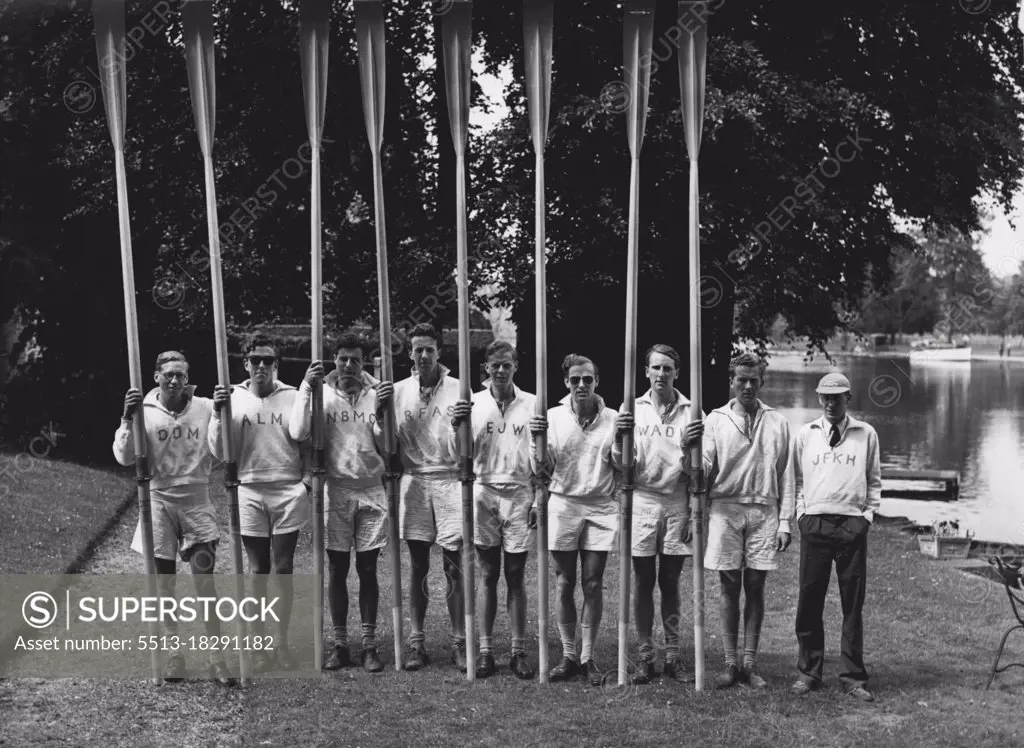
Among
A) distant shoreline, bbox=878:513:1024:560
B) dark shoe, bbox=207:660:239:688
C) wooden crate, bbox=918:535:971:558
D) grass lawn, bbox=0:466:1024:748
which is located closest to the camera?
grass lawn, bbox=0:466:1024:748

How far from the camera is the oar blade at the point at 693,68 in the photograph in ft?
26.1

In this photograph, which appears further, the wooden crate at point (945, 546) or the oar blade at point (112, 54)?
the wooden crate at point (945, 546)

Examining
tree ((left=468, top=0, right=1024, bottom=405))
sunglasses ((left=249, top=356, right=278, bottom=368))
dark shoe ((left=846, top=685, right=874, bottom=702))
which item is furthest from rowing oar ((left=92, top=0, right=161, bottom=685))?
tree ((left=468, top=0, right=1024, bottom=405))

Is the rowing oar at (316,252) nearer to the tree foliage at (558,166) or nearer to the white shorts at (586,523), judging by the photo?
the white shorts at (586,523)

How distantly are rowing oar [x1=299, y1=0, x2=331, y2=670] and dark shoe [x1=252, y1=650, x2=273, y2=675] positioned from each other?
31 cm

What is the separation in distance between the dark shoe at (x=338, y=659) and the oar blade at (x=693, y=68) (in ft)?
13.4

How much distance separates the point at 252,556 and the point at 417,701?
1.50 metres

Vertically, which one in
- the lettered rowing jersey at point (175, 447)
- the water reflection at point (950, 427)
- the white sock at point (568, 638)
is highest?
the lettered rowing jersey at point (175, 447)

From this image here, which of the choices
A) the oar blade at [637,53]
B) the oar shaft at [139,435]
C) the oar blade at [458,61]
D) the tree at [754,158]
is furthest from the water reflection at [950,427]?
the oar shaft at [139,435]

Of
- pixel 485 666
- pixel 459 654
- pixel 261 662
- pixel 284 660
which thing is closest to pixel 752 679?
pixel 485 666

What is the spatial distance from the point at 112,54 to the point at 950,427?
109 feet

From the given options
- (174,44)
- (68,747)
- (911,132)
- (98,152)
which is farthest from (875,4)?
(68,747)

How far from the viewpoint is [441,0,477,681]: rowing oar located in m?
7.73

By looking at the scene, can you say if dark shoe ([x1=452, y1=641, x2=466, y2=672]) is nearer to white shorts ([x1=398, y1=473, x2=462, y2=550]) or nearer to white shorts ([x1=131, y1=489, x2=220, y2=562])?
white shorts ([x1=398, y1=473, x2=462, y2=550])
